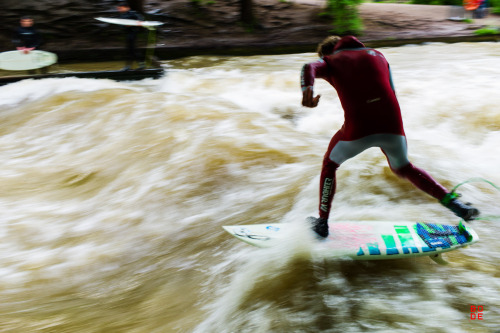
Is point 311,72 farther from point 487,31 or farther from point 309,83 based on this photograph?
point 487,31

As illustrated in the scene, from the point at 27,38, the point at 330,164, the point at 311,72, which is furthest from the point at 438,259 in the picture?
the point at 27,38

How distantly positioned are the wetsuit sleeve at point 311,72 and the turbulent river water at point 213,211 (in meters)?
1.26

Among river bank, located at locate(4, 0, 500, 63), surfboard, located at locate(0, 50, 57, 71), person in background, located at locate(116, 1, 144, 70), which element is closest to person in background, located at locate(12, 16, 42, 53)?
surfboard, located at locate(0, 50, 57, 71)

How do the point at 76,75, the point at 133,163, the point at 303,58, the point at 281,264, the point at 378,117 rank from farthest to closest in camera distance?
the point at 303,58, the point at 76,75, the point at 133,163, the point at 281,264, the point at 378,117

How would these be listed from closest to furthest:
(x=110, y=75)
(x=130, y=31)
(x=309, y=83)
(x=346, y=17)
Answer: (x=309, y=83), (x=130, y=31), (x=110, y=75), (x=346, y=17)

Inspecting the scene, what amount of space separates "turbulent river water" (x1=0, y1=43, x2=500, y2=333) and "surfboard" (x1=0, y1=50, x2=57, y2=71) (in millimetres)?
1179

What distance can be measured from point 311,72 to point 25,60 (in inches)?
392

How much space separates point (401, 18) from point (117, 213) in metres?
19.3

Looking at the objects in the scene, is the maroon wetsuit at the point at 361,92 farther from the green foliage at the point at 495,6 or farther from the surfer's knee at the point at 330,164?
the green foliage at the point at 495,6

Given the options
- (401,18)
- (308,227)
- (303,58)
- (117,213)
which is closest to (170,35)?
(303,58)

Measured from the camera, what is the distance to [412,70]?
11836 millimetres

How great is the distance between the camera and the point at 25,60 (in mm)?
10812

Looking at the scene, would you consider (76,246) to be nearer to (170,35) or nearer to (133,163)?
(133,163)

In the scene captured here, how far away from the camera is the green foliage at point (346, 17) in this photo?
1822 centimetres
